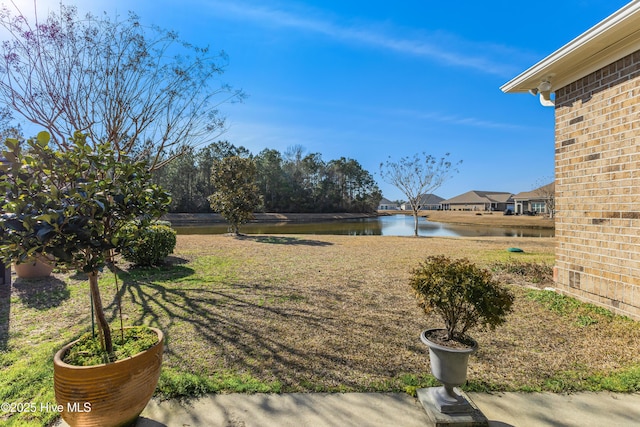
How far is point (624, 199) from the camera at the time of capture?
12.4 ft

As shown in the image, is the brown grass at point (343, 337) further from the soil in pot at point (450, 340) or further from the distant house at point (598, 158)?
the distant house at point (598, 158)

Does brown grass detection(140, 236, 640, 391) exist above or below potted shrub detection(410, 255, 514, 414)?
below

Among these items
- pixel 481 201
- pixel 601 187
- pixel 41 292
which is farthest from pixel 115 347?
pixel 481 201

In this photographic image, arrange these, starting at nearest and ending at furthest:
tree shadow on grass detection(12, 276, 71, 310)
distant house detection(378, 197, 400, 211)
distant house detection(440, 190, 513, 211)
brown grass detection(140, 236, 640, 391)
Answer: brown grass detection(140, 236, 640, 391)
tree shadow on grass detection(12, 276, 71, 310)
distant house detection(440, 190, 513, 211)
distant house detection(378, 197, 400, 211)

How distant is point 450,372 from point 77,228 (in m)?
2.43

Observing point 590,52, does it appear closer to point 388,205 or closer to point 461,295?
point 461,295

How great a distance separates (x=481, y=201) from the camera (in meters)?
60.3

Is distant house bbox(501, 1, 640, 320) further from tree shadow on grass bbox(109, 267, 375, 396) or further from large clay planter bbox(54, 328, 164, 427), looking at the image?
large clay planter bbox(54, 328, 164, 427)

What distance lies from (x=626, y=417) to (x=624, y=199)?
2717 mm

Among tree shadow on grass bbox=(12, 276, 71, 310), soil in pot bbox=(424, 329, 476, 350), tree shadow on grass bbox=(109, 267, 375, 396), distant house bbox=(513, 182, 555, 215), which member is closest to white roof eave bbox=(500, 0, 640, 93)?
soil in pot bbox=(424, 329, 476, 350)

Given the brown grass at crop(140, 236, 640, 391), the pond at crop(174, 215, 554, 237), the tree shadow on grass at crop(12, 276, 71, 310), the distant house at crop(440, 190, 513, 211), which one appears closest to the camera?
the brown grass at crop(140, 236, 640, 391)

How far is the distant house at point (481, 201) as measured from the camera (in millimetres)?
58531

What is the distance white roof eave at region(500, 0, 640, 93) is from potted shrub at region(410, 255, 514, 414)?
10.9 feet

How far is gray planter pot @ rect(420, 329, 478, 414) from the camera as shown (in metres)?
2.02
